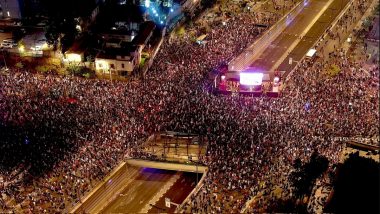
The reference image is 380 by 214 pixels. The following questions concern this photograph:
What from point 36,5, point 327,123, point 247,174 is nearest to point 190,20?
point 36,5

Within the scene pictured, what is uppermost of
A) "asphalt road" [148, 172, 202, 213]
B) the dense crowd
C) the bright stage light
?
the bright stage light

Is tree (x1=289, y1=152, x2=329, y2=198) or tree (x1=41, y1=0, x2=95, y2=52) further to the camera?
tree (x1=41, y1=0, x2=95, y2=52)

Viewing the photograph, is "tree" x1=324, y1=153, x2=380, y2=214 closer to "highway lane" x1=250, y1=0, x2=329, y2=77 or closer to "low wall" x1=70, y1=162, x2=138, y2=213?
"low wall" x1=70, y1=162, x2=138, y2=213

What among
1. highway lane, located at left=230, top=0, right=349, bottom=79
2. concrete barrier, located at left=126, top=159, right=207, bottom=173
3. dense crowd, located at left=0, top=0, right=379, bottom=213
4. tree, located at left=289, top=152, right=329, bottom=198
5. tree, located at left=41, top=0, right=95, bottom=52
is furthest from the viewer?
highway lane, located at left=230, top=0, right=349, bottom=79

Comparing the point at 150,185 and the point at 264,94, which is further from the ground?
the point at 264,94

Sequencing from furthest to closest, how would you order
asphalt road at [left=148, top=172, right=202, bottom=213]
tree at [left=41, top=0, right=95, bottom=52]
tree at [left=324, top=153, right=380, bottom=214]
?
tree at [left=41, top=0, right=95, bottom=52], asphalt road at [left=148, top=172, right=202, bottom=213], tree at [left=324, top=153, right=380, bottom=214]

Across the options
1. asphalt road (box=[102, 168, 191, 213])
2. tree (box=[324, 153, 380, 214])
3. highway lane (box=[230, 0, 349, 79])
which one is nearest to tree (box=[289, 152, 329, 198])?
tree (box=[324, 153, 380, 214])

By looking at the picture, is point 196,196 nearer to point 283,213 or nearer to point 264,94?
point 283,213
